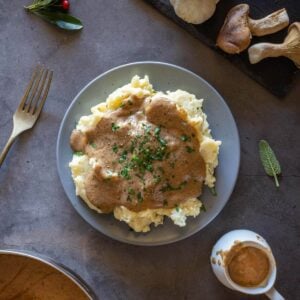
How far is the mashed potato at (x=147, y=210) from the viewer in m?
2.41

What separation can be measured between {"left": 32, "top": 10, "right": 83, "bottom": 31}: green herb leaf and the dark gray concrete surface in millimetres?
54

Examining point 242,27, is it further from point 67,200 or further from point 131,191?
point 67,200

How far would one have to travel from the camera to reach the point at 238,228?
8.74 feet

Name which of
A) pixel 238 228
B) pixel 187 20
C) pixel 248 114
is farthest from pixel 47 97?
pixel 238 228

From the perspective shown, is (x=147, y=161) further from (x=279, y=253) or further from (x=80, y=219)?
(x=279, y=253)

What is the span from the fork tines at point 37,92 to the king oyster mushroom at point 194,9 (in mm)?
823

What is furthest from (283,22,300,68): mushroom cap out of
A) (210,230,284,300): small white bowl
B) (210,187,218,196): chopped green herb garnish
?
(210,230,284,300): small white bowl

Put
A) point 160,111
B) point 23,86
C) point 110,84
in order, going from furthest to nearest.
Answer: point 23,86
point 110,84
point 160,111

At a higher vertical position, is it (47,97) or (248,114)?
(248,114)

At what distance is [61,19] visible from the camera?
2664 millimetres

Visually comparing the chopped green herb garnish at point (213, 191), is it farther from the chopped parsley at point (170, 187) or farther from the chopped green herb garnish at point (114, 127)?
the chopped green herb garnish at point (114, 127)

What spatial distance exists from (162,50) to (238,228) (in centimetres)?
114

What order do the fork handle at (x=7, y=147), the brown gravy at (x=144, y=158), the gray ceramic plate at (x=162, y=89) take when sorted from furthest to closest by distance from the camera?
Result: the fork handle at (x=7, y=147) → the gray ceramic plate at (x=162, y=89) → the brown gravy at (x=144, y=158)

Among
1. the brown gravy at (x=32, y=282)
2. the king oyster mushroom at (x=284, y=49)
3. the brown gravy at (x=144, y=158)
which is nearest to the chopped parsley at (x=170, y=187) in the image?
the brown gravy at (x=144, y=158)
